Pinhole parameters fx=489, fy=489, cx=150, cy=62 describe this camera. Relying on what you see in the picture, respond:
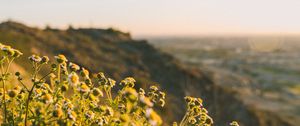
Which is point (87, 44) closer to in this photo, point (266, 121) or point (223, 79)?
point (266, 121)

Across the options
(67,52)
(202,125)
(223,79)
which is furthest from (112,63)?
(223,79)

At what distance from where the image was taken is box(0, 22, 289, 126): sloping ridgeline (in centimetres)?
2948

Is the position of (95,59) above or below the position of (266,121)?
above

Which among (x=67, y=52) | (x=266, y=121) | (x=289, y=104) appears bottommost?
(x=289, y=104)

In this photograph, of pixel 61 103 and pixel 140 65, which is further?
pixel 140 65

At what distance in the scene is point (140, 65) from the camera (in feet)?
114

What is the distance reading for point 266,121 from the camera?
116ft

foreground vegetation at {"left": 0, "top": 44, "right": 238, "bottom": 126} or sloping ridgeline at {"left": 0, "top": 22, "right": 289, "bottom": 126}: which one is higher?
foreground vegetation at {"left": 0, "top": 44, "right": 238, "bottom": 126}

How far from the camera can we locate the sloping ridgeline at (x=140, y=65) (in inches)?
1161

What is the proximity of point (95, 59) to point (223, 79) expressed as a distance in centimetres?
5663

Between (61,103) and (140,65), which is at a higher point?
(61,103)

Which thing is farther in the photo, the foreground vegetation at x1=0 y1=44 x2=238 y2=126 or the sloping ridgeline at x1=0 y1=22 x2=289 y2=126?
the sloping ridgeline at x1=0 y1=22 x2=289 y2=126

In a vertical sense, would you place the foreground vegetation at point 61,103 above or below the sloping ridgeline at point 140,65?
above

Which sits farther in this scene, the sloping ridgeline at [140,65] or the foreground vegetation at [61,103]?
the sloping ridgeline at [140,65]
